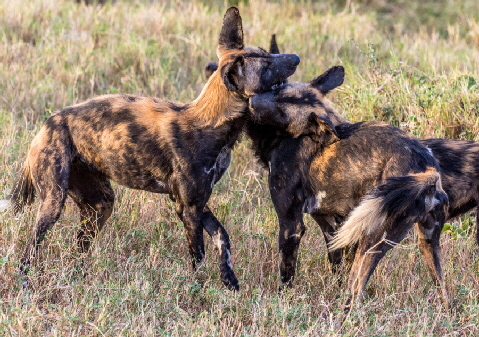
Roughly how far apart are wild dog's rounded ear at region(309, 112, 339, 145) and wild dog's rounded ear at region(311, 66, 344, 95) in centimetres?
42

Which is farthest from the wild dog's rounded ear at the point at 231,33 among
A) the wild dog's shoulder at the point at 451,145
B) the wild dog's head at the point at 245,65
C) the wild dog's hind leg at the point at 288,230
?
the wild dog's shoulder at the point at 451,145

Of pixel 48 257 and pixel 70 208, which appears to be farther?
pixel 70 208

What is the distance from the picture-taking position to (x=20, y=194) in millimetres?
4883

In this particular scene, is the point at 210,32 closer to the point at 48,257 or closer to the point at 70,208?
the point at 70,208

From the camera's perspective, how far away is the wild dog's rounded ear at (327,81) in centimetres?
491

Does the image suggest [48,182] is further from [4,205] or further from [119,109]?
[119,109]

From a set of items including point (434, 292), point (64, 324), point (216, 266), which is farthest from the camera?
point (216, 266)

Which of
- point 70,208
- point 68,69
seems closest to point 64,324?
point 70,208

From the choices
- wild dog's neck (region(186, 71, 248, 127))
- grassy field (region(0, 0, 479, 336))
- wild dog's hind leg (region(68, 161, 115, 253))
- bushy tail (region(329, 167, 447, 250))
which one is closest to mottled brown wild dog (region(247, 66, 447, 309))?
bushy tail (region(329, 167, 447, 250))

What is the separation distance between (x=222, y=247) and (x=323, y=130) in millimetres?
1018

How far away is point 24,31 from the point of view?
8.51 metres

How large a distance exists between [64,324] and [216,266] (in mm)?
1395

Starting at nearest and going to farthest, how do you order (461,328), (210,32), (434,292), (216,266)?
1. (461,328)
2. (434,292)
3. (216,266)
4. (210,32)

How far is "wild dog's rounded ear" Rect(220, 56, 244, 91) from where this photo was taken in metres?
4.55
